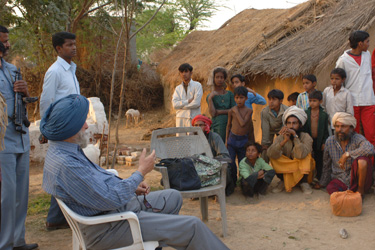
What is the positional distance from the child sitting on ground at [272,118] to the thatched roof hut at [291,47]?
1.24 metres

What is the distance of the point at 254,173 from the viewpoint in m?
4.71

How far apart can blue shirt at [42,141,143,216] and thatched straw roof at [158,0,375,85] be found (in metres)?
4.66

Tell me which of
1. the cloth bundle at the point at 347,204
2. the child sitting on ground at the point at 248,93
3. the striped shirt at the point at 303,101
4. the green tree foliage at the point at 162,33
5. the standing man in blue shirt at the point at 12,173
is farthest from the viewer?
the green tree foliage at the point at 162,33

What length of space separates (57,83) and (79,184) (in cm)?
175

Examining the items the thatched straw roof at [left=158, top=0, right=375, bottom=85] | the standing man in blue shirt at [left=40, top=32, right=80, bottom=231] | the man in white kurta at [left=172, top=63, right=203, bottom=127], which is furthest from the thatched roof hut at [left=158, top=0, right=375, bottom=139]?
the standing man in blue shirt at [left=40, top=32, right=80, bottom=231]

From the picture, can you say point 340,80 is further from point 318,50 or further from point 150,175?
point 150,175

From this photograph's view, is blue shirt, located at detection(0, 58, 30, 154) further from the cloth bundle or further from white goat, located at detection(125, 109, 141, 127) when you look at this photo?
white goat, located at detection(125, 109, 141, 127)

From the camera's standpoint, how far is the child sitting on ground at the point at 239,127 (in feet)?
16.4

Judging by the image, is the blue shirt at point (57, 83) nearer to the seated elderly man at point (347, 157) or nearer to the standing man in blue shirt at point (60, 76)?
the standing man in blue shirt at point (60, 76)

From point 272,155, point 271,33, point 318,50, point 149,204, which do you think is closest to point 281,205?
point 272,155

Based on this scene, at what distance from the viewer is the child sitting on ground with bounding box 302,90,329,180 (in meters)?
4.93

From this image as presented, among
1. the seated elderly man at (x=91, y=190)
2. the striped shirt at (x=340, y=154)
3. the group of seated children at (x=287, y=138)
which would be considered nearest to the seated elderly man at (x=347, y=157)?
the striped shirt at (x=340, y=154)

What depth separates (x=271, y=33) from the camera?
8203mm

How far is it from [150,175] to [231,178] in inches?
73.2
